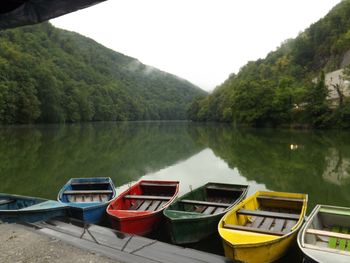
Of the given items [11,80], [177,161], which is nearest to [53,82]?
[11,80]

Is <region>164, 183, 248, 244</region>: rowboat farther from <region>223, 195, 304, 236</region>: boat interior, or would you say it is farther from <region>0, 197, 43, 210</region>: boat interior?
<region>0, 197, 43, 210</region>: boat interior

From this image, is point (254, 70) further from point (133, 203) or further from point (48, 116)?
point (133, 203)

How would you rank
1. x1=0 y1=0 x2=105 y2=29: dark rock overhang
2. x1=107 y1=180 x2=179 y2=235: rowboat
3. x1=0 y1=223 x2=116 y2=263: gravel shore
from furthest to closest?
x1=107 y1=180 x2=179 y2=235: rowboat → x1=0 y1=223 x2=116 y2=263: gravel shore → x1=0 y1=0 x2=105 y2=29: dark rock overhang

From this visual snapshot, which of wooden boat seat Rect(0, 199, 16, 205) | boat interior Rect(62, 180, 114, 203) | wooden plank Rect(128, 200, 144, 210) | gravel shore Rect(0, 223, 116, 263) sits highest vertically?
wooden boat seat Rect(0, 199, 16, 205)

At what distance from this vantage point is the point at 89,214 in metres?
8.53

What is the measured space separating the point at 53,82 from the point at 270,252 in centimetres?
7796

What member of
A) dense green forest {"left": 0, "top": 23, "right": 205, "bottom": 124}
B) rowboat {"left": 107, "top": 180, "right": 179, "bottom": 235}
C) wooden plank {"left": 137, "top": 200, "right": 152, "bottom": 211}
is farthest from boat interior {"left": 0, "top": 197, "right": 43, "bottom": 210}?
dense green forest {"left": 0, "top": 23, "right": 205, "bottom": 124}

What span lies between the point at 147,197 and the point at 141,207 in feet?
1.38

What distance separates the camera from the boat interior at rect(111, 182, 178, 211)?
31.2 feet

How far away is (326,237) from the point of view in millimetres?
6945

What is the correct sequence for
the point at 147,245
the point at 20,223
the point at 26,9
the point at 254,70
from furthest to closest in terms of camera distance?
1. the point at 254,70
2. the point at 20,223
3. the point at 147,245
4. the point at 26,9

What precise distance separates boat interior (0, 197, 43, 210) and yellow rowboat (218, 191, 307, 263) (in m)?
5.27

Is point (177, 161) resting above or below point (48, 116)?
below

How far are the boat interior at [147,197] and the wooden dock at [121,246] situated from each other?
1.90 m
